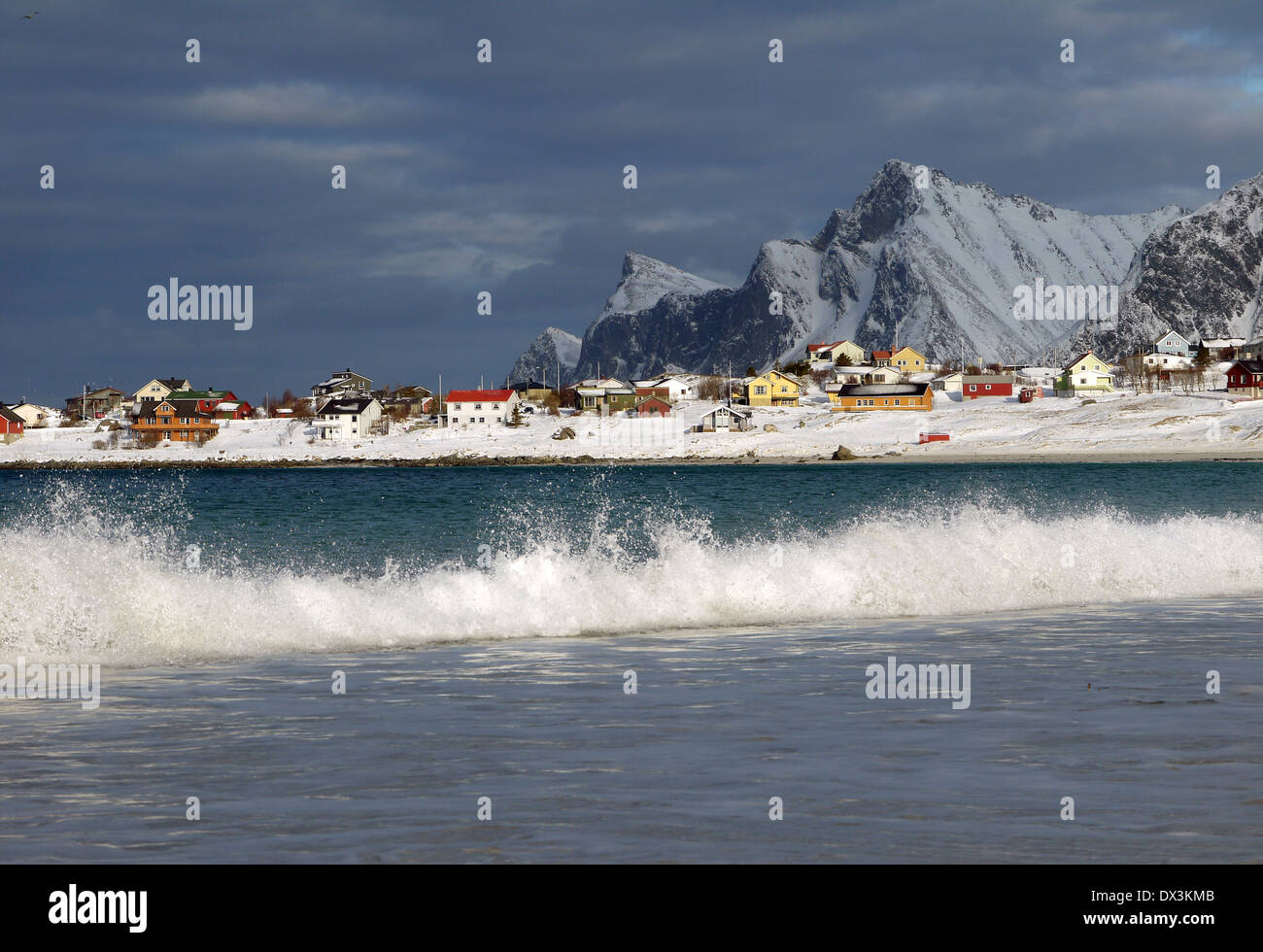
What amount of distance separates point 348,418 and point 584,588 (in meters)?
158

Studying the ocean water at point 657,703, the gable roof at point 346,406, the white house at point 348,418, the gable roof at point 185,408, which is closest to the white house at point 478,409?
the white house at point 348,418

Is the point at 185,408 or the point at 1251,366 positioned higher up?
the point at 1251,366

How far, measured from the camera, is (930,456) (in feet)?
474

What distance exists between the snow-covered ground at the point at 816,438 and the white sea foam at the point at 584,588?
115 m

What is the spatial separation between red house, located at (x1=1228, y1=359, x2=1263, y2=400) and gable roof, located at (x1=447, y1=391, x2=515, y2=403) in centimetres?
10438

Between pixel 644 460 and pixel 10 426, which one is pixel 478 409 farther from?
pixel 10 426

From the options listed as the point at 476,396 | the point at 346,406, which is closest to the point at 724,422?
the point at 476,396

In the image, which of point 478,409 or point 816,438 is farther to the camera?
point 478,409

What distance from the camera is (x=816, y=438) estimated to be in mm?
162875

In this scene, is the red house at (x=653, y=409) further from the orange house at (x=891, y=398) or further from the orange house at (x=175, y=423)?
the orange house at (x=175, y=423)

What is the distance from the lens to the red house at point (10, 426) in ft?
576
